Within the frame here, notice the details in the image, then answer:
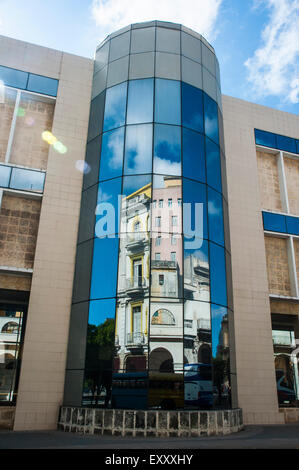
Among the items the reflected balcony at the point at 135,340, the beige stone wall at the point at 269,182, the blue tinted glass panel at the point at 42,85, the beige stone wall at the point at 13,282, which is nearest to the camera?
the reflected balcony at the point at 135,340

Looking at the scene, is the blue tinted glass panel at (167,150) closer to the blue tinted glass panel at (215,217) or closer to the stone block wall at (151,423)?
the blue tinted glass panel at (215,217)

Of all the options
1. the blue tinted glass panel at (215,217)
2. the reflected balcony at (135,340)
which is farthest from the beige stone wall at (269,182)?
the reflected balcony at (135,340)

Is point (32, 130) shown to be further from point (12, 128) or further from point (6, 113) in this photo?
point (6, 113)

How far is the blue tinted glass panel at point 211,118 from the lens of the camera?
16016 millimetres

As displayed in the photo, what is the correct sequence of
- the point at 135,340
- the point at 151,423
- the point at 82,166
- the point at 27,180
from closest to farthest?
the point at 151,423
the point at 135,340
the point at 27,180
the point at 82,166

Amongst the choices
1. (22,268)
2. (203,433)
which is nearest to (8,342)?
(22,268)

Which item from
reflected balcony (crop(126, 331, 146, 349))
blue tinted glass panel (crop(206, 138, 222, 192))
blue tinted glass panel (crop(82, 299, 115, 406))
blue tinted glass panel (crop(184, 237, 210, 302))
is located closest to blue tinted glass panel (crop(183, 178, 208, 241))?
blue tinted glass panel (crop(184, 237, 210, 302))

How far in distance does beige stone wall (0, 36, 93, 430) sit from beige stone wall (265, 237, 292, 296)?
9.60 m

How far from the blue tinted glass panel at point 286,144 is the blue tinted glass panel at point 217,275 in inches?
358

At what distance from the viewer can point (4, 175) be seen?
15.0 meters

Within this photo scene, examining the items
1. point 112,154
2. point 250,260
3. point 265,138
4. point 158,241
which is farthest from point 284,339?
point 112,154

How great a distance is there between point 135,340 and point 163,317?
1.16 m

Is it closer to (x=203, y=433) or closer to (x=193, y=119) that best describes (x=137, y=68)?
(x=193, y=119)

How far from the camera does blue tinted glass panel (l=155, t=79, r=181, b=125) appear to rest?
14961 millimetres
